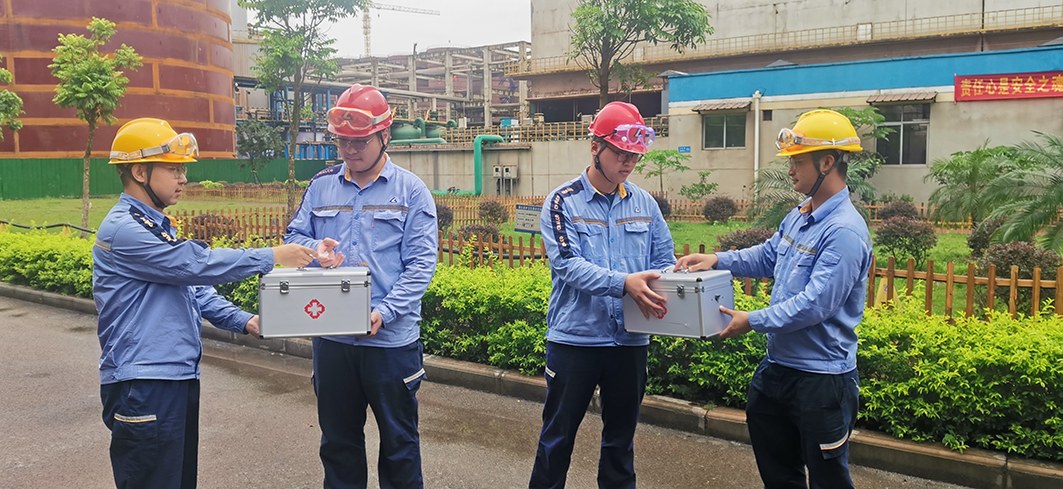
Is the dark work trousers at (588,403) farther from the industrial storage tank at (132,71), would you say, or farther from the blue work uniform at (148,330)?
the industrial storage tank at (132,71)

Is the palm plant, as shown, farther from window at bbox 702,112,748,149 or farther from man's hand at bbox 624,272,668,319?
window at bbox 702,112,748,149

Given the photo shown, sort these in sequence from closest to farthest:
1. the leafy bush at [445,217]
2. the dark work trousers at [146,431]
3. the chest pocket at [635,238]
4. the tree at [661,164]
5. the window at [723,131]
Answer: the dark work trousers at [146,431], the chest pocket at [635,238], the leafy bush at [445,217], the tree at [661,164], the window at [723,131]

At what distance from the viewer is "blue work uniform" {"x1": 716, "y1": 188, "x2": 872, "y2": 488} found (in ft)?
10.3

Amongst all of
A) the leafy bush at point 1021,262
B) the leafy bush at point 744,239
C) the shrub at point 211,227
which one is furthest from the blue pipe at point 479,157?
the leafy bush at point 1021,262

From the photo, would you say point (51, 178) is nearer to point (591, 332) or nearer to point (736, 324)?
point (591, 332)

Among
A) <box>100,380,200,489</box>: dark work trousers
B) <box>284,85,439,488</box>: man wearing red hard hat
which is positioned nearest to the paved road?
<box>284,85,439,488</box>: man wearing red hard hat

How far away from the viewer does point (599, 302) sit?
3.59m

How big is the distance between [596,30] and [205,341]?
23.2 meters

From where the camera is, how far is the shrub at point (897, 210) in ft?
66.5

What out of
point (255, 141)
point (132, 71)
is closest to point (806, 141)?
point (132, 71)

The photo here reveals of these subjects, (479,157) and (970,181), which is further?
(479,157)

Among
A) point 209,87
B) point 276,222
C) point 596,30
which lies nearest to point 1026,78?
point 596,30

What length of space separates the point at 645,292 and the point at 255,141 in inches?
1724

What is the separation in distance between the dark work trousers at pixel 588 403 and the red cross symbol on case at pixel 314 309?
1084 mm
